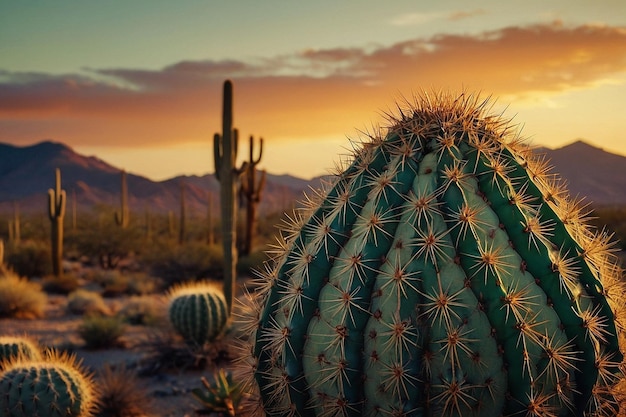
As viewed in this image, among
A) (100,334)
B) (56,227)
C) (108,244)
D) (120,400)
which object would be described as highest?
(120,400)

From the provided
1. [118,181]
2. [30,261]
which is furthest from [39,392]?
[118,181]

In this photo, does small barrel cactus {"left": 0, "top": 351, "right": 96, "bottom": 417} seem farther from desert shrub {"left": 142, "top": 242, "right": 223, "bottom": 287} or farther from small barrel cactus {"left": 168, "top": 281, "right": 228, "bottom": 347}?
desert shrub {"left": 142, "top": 242, "right": 223, "bottom": 287}

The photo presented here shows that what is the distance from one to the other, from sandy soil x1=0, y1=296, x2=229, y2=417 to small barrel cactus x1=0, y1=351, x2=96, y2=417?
1.30 m

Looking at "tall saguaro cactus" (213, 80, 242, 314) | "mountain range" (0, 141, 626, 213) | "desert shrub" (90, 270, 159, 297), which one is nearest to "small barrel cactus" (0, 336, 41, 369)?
"tall saguaro cactus" (213, 80, 242, 314)

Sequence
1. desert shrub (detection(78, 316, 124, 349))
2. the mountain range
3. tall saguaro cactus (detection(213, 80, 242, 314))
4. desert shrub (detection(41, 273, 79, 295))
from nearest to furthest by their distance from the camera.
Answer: desert shrub (detection(78, 316, 124, 349)) < tall saguaro cactus (detection(213, 80, 242, 314)) < desert shrub (detection(41, 273, 79, 295)) < the mountain range

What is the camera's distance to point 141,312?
60.3ft

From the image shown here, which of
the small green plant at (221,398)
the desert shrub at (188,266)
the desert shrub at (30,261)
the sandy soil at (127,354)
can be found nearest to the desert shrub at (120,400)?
the sandy soil at (127,354)

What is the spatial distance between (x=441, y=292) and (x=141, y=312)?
1569 centimetres

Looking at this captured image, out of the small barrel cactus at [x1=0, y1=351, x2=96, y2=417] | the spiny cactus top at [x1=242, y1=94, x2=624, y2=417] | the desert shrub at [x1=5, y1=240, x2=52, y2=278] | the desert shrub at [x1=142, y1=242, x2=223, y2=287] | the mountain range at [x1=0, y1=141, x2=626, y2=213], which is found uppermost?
the spiny cactus top at [x1=242, y1=94, x2=624, y2=417]

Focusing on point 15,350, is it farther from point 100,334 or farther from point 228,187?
point 228,187

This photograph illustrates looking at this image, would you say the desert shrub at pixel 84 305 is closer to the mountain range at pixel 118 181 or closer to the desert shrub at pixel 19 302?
the desert shrub at pixel 19 302

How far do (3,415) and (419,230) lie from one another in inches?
204

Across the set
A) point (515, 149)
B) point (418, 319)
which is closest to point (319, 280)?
point (418, 319)

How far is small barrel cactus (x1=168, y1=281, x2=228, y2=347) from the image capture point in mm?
12500
